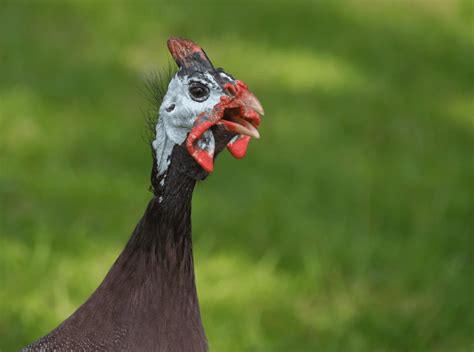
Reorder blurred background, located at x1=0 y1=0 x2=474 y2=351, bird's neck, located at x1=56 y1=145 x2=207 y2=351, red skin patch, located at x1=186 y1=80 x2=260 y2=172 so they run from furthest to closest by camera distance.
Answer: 1. blurred background, located at x1=0 y1=0 x2=474 y2=351
2. bird's neck, located at x1=56 y1=145 x2=207 y2=351
3. red skin patch, located at x1=186 y1=80 x2=260 y2=172

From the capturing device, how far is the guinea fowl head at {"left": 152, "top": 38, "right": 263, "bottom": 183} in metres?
2.95

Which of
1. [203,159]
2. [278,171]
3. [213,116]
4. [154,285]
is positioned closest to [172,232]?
[154,285]

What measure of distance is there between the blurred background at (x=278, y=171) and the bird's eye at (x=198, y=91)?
917 mm

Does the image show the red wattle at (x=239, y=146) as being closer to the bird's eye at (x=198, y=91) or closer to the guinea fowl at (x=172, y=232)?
the guinea fowl at (x=172, y=232)

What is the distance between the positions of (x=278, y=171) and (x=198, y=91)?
3554 mm

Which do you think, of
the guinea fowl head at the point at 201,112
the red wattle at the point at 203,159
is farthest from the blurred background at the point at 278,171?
the red wattle at the point at 203,159

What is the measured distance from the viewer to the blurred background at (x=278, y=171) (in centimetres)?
509

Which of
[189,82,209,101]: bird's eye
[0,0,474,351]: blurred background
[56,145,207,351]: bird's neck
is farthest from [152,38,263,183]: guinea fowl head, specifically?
[0,0,474,351]: blurred background

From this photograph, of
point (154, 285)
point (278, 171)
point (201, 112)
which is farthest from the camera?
point (278, 171)

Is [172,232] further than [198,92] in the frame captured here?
Yes

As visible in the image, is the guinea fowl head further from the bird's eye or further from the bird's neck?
the bird's neck

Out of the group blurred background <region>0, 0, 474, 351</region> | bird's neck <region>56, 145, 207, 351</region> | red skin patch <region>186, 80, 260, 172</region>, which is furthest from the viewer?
blurred background <region>0, 0, 474, 351</region>

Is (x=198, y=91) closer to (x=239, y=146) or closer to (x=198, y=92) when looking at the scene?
(x=198, y=92)

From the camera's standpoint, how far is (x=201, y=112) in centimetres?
294
